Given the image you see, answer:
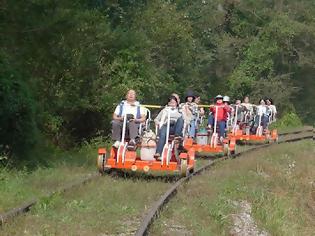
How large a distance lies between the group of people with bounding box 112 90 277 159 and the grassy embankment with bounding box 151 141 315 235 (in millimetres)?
1173

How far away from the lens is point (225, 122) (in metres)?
19.1

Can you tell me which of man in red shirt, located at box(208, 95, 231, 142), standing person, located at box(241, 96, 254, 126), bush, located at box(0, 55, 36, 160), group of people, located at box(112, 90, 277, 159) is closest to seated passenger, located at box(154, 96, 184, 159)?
group of people, located at box(112, 90, 277, 159)

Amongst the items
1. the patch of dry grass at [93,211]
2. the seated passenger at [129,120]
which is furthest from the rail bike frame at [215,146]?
the patch of dry grass at [93,211]

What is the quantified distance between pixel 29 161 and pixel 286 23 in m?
37.6

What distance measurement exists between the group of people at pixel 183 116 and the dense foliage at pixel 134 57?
192 centimetres

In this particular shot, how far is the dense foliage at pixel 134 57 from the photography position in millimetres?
12629

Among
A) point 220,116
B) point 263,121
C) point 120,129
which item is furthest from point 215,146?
point 263,121

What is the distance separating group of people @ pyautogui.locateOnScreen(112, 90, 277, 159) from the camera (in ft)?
41.5

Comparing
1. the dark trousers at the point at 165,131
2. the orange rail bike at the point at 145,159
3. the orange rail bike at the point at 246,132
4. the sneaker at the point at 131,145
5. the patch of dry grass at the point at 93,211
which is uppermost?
the dark trousers at the point at 165,131

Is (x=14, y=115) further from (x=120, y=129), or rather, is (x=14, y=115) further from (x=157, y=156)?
(x=157, y=156)

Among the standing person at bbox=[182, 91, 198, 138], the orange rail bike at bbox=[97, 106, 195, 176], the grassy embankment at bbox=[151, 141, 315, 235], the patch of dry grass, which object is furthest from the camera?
the standing person at bbox=[182, 91, 198, 138]

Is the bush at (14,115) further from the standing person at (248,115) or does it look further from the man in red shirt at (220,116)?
the standing person at (248,115)

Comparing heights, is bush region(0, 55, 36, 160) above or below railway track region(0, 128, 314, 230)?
above

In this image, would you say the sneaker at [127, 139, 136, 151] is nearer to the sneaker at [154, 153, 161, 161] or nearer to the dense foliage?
the sneaker at [154, 153, 161, 161]
